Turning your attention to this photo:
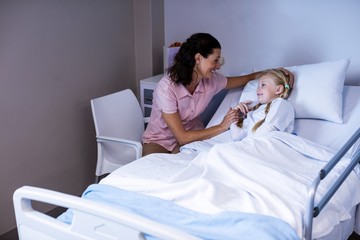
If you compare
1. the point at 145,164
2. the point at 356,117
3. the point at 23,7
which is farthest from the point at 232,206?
the point at 23,7

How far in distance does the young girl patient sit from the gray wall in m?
1.07

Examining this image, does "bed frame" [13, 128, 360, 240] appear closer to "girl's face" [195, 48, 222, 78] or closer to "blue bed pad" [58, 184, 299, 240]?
"blue bed pad" [58, 184, 299, 240]

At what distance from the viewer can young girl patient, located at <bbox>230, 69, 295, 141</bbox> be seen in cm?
200

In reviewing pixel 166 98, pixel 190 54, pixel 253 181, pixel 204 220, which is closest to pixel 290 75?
pixel 190 54

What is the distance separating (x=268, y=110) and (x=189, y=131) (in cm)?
46

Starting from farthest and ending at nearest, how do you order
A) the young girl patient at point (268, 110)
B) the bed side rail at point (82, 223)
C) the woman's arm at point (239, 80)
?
the woman's arm at point (239, 80)
the young girl patient at point (268, 110)
the bed side rail at point (82, 223)

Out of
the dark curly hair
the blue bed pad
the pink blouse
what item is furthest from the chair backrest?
the blue bed pad

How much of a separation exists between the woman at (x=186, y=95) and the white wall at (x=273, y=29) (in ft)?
1.54

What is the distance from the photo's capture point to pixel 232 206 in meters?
1.37

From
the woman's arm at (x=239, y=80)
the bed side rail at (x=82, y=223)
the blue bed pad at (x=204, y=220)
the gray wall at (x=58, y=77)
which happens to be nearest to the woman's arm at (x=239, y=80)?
the woman's arm at (x=239, y=80)

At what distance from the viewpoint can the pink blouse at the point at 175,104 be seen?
7.25ft

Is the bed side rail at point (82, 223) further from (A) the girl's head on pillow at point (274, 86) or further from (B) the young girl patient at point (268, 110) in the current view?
(A) the girl's head on pillow at point (274, 86)

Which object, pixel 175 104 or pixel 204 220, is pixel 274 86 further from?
pixel 204 220

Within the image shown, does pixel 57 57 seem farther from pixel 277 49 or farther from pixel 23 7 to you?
pixel 277 49
